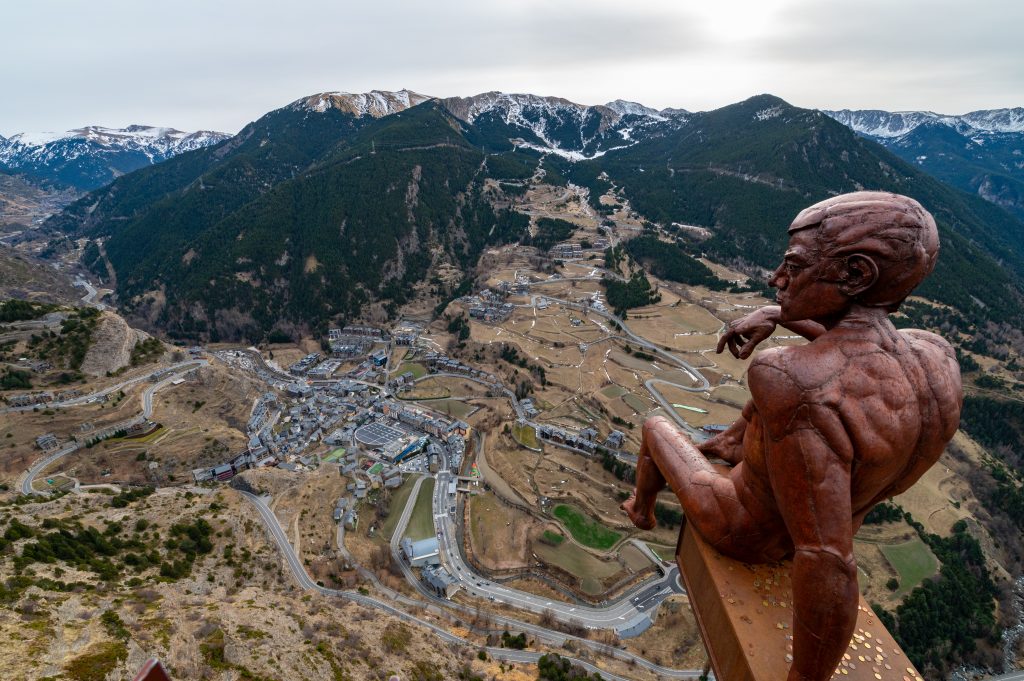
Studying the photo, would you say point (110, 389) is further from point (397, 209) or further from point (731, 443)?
point (397, 209)

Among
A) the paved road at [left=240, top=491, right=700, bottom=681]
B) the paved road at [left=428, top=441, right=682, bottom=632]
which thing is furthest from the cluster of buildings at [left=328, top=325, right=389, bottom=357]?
the paved road at [left=428, top=441, right=682, bottom=632]

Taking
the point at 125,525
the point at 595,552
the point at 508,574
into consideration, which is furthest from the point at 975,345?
the point at 125,525

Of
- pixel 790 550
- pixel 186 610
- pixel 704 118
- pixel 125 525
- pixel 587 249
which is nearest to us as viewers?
pixel 790 550

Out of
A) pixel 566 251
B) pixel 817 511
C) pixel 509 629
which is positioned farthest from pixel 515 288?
pixel 817 511

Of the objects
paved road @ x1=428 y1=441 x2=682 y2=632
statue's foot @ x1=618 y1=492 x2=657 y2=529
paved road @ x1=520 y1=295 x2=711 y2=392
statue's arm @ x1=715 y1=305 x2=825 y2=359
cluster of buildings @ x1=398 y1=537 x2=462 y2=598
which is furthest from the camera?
paved road @ x1=520 y1=295 x2=711 y2=392

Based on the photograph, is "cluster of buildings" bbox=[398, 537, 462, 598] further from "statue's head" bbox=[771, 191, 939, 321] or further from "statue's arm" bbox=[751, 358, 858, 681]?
"statue's head" bbox=[771, 191, 939, 321]

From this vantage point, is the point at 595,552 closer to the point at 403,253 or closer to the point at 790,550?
the point at 790,550
